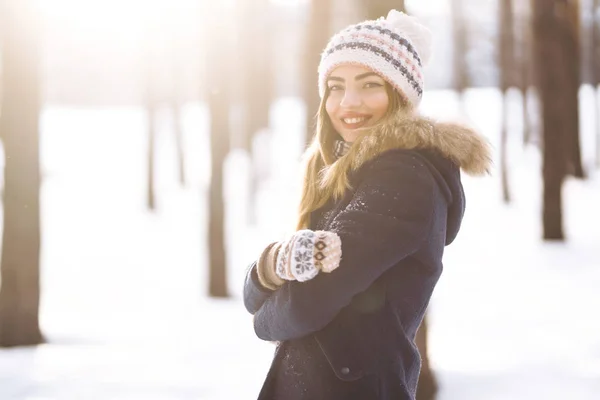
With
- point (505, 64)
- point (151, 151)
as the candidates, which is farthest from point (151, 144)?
point (505, 64)

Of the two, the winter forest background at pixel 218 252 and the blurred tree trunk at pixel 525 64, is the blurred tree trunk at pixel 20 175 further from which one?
the blurred tree trunk at pixel 525 64

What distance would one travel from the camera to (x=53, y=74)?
2591 inches

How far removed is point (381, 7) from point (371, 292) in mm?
2606

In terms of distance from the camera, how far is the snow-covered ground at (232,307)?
4.98 meters

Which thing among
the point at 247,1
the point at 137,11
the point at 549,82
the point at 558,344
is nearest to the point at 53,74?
the point at 137,11

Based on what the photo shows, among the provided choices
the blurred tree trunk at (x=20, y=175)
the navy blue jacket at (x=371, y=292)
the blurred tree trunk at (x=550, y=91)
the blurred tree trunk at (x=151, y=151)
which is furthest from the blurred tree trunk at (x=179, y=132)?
the navy blue jacket at (x=371, y=292)

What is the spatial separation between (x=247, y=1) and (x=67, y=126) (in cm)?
4057

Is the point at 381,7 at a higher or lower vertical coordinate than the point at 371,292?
higher

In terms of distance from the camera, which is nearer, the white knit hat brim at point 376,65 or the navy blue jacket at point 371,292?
the navy blue jacket at point 371,292

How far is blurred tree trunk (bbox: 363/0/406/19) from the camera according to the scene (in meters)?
4.09

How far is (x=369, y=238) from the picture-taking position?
1.78m

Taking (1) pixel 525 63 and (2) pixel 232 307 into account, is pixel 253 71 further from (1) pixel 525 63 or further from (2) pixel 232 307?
(2) pixel 232 307

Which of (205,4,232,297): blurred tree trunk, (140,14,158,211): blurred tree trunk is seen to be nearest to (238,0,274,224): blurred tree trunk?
(140,14,158,211): blurred tree trunk

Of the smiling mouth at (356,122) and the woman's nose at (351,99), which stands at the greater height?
the woman's nose at (351,99)
